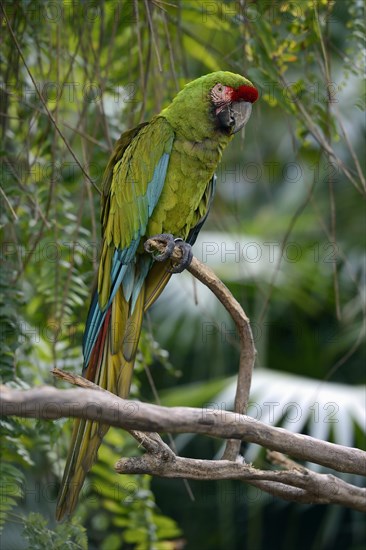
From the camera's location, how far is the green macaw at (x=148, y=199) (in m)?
2.12

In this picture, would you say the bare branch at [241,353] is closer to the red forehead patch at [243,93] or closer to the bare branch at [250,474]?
the bare branch at [250,474]

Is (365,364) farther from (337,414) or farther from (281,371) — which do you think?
(337,414)

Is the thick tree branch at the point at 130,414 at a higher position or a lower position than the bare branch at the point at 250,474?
higher

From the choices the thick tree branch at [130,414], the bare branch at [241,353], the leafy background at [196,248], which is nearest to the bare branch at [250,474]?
Answer: the thick tree branch at [130,414]

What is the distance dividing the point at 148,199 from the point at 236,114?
1.13 ft

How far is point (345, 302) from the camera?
4.18 m

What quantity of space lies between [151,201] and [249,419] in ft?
3.49

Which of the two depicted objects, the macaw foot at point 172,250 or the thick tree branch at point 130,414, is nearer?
the thick tree branch at point 130,414

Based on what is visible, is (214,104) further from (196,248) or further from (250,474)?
(196,248)

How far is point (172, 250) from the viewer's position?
7.02 ft

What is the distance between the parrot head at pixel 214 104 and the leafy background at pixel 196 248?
62 mm

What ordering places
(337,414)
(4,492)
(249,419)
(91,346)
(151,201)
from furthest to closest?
(337,414), (151,201), (91,346), (4,492), (249,419)

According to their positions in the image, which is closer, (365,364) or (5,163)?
(5,163)

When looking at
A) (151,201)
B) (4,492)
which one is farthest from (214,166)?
(4,492)
